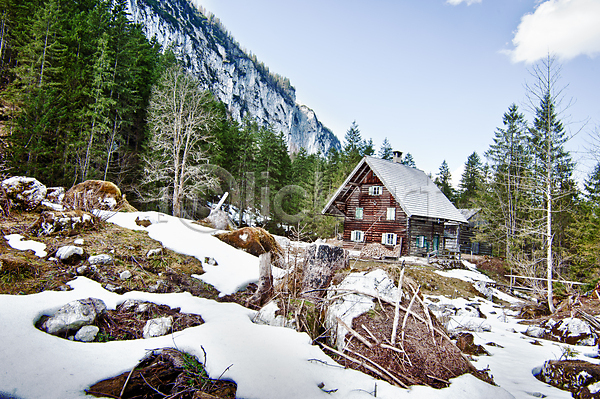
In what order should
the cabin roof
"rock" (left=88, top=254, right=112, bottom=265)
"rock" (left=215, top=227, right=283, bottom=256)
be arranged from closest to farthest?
"rock" (left=88, top=254, right=112, bottom=265) < "rock" (left=215, top=227, right=283, bottom=256) < the cabin roof

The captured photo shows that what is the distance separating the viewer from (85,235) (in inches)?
268

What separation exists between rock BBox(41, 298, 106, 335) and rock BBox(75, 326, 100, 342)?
0.39 feet

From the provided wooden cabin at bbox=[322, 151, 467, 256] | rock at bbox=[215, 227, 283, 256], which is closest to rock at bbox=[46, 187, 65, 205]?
rock at bbox=[215, 227, 283, 256]

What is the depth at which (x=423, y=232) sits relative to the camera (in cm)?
2395

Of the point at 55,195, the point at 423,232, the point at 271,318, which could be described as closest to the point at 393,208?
the point at 423,232

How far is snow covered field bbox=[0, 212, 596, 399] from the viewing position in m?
2.86

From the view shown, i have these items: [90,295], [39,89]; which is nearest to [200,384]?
[90,295]

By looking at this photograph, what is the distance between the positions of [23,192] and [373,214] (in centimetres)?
2204

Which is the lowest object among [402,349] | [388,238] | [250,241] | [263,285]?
[402,349]

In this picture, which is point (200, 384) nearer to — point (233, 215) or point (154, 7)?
point (233, 215)

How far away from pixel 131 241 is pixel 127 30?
903 inches

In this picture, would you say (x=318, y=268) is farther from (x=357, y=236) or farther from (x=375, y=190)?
(x=357, y=236)

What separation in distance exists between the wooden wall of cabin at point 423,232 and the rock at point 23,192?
69.3 ft

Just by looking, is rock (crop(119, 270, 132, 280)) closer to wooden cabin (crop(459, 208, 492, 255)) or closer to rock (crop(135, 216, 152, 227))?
rock (crop(135, 216, 152, 227))
